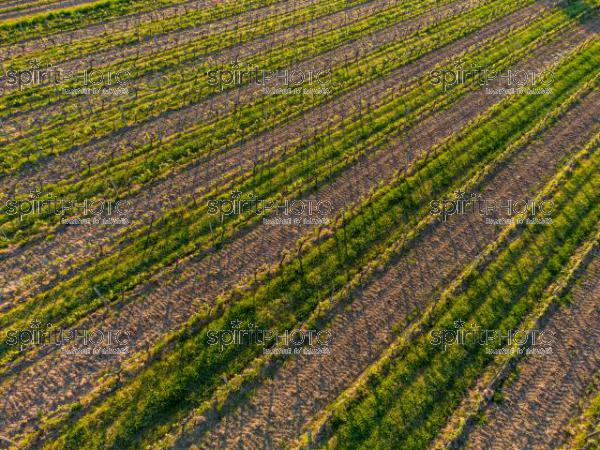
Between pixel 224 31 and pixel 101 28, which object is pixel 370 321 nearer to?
pixel 224 31

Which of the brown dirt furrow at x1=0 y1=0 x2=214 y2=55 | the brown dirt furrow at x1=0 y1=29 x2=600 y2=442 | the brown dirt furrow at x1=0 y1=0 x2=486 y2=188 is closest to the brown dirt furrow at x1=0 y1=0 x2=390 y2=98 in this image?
the brown dirt furrow at x1=0 y1=0 x2=486 y2=188

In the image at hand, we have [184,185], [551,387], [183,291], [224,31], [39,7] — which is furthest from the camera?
[39,7]

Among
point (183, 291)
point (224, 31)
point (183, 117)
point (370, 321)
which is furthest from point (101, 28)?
point (370, 321)

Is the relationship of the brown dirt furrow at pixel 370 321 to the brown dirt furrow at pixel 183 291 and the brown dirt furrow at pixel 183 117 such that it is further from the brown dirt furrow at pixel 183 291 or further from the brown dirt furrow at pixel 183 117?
the brown dirt furrow at pixel 183 117

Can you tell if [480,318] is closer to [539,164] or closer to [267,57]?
[539,164]

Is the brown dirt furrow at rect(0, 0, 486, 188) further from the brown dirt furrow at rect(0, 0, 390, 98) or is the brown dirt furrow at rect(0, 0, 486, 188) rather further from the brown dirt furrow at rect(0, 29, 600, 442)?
the brown dirt furrow at rect(0, 29, 600, 442)

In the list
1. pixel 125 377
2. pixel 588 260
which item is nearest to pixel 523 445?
pixel 588 260
